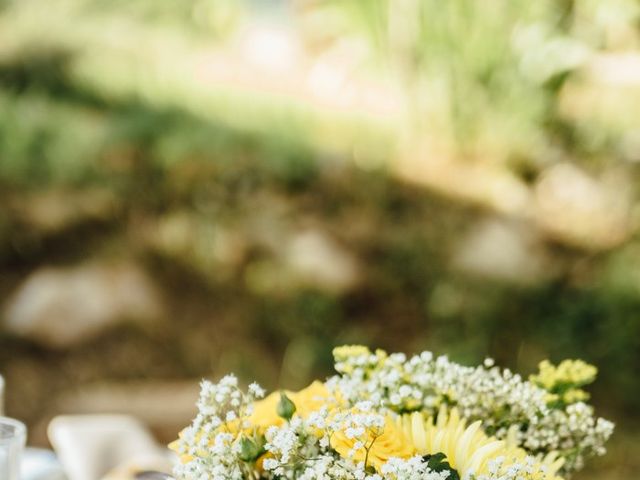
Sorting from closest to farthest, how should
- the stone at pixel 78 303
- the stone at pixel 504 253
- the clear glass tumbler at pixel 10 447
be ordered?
the clear glass tumbler at pixel 10 447 → the stone at pixel 78 303 → the stone at pixel 504 253

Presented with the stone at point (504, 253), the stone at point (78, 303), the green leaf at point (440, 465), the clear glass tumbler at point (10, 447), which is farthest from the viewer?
the stone at point (504, 253)

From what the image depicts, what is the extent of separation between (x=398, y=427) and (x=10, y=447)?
37cm

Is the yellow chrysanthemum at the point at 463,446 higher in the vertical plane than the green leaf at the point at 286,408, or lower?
lower

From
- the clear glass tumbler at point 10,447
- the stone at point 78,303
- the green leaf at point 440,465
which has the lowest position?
the green leaf at point 440,465

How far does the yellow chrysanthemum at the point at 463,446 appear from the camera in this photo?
2.46 ft

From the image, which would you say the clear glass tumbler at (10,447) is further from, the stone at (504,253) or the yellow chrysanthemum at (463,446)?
the stone at (504,253)

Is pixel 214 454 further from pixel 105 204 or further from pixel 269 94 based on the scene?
pixel 269 94

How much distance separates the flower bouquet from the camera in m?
0.73

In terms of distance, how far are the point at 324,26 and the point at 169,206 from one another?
1.08 metres

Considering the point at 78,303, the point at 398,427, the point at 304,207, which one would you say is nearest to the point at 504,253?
the point at 304,207

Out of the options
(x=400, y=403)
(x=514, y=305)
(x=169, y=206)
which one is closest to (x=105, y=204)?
(x=169, y=206)

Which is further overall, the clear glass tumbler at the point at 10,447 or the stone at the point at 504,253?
the stone at the point at 504,253

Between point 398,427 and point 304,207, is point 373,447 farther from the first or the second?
point 304,207

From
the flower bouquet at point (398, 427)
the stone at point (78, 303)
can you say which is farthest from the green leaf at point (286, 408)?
Result: the stone at point (78, 303)
